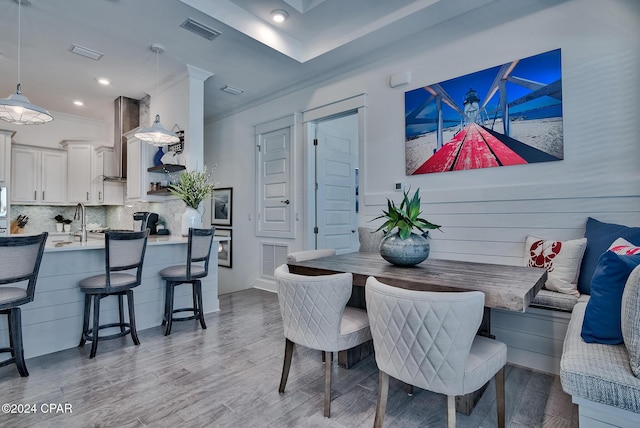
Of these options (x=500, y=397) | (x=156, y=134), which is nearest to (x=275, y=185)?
(x=156, y=134)

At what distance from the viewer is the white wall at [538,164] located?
95.2 inches

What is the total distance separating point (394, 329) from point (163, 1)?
3.25 meters

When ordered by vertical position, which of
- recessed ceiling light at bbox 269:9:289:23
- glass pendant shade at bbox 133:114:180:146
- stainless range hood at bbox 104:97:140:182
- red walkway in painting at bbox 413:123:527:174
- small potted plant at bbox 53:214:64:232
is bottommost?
small potted plant at bbox 53:214:64:232

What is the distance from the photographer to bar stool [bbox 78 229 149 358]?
8.56 ft

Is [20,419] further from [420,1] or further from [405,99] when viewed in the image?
[420,1]

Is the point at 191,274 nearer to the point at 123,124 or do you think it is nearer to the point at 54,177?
the point at 123,124

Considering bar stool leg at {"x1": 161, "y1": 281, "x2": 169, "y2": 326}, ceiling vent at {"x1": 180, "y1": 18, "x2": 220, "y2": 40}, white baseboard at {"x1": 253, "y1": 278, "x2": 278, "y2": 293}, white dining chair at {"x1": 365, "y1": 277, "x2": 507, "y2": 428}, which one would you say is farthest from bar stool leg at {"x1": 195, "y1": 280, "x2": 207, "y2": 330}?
ceiling vent at {"x1": 180, "y1": 18, "x2": 220, "y2": 40}

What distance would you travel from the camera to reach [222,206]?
231 inches

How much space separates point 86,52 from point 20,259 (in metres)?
2.80

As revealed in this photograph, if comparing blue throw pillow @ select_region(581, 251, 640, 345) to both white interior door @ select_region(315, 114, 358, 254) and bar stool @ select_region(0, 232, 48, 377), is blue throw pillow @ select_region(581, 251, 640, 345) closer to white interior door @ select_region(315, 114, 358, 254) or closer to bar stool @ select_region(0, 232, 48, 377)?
bar stool @ select_region(0, 232, 48, 377)

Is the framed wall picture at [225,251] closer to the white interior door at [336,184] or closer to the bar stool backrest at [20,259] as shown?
the white interior door at [336,184]

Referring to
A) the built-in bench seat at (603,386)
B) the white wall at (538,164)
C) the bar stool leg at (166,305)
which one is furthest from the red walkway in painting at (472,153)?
the bar stool leg at (166,305)

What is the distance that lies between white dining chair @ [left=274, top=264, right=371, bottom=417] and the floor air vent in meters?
2.95

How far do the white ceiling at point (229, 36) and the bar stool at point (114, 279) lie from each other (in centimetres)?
210
